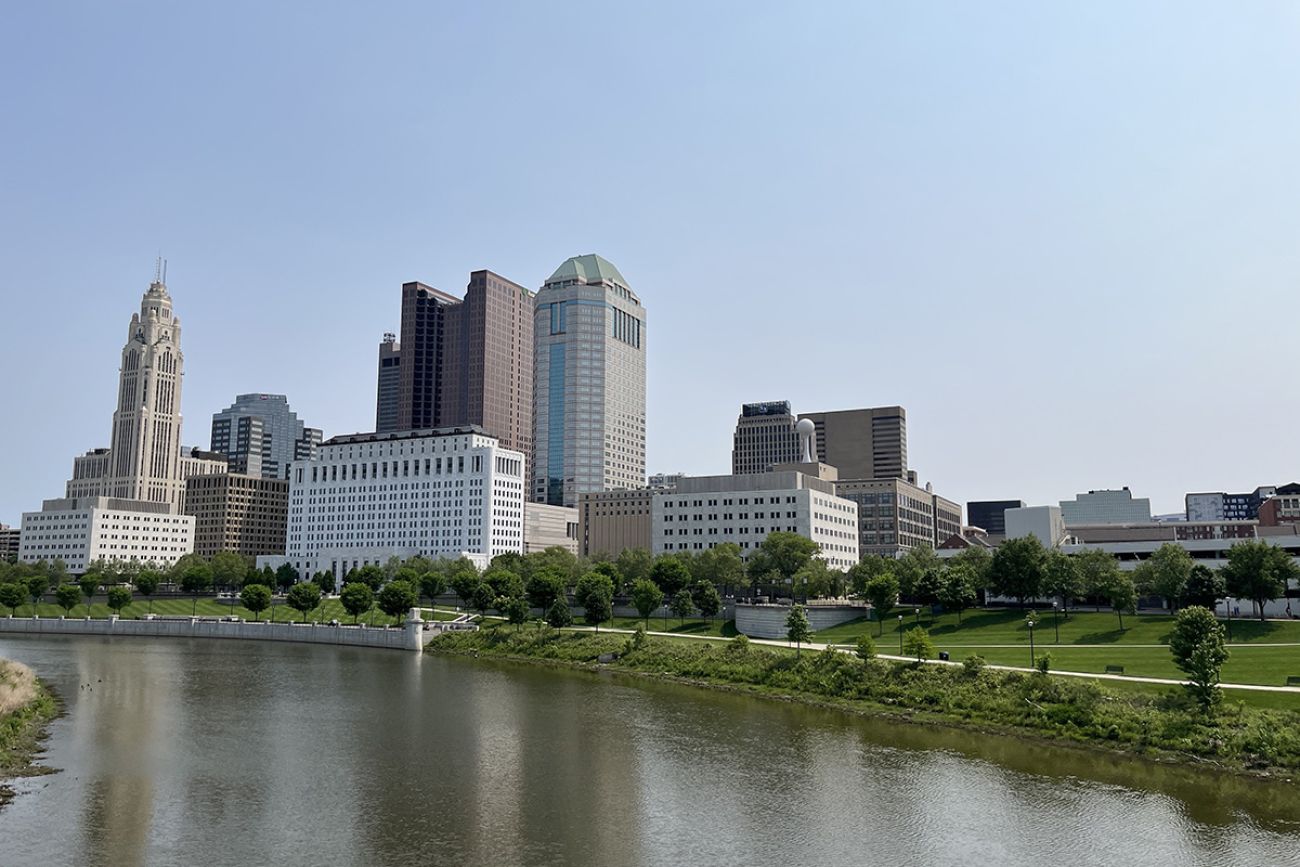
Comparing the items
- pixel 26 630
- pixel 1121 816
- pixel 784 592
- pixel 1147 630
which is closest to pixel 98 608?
pixel 26 630

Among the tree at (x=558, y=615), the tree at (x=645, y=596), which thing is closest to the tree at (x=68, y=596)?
the tree at (x=558, y=615)

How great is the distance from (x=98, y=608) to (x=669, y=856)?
594 feet

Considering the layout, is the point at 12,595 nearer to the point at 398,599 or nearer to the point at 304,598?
the point at 304,598

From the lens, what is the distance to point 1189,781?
2196 inches

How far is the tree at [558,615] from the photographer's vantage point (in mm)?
131375

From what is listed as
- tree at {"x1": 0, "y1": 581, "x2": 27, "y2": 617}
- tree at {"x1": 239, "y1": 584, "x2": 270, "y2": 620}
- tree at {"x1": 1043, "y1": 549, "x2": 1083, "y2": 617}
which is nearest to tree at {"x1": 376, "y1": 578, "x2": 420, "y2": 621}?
A: tree at {"x1": 239, "y1": 584, "x2": 270, "y2": 620}

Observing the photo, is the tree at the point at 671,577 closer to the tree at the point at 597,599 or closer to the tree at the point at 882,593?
the tree at the point at 597,599

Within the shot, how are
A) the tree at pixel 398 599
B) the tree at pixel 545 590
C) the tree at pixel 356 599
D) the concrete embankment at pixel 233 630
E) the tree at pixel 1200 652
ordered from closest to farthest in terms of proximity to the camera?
the tree at pixel 1200 652 < the concrete embankment at pixel 233 630 < the tree at pixel 545 590 < the tree at pixel 398 599 < the tree at pixel 356 599

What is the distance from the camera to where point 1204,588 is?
112m

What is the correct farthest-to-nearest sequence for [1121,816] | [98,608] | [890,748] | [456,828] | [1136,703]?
[98,608], [1136,703], [890,748], [1121,816], [456,828]

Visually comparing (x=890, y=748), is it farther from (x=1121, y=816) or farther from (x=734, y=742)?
(x=1121, y=816)

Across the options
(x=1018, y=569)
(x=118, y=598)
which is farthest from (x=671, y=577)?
(x=118, y=598)

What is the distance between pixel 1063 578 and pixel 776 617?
116 feet

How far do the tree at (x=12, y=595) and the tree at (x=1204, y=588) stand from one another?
18256 centimetres
